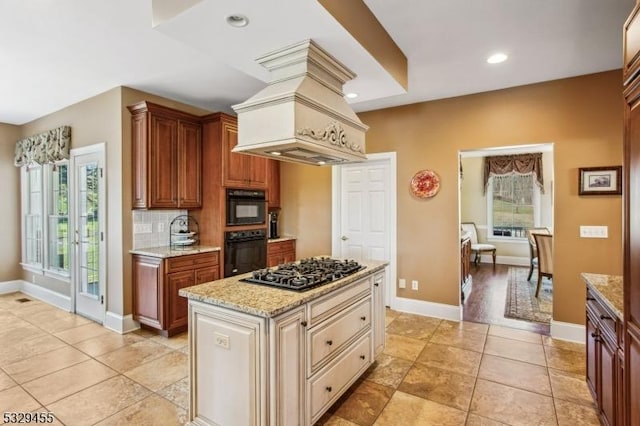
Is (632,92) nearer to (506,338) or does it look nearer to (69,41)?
(506,338)

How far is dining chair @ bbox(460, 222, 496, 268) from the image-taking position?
7586 millimetres

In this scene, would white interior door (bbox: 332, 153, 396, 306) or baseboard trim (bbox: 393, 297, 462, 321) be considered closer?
baseboard trim (bbox: 393, 297, 462, 321)

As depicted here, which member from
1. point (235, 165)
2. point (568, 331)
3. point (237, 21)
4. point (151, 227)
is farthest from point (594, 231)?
point (151, 227)

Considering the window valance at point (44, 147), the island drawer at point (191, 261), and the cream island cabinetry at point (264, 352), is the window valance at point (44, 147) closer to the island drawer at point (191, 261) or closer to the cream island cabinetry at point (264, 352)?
the island drawer at point (191, 261)

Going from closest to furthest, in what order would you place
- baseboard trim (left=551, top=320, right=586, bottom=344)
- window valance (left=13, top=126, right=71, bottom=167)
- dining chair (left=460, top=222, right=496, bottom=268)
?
baseboard trim (left=551, top=320, right=586, bottom=344) → window valance (left=13, top=126, right=71, bottom=167) → dining chair (left=460, top=222, right=496, bottom=268)

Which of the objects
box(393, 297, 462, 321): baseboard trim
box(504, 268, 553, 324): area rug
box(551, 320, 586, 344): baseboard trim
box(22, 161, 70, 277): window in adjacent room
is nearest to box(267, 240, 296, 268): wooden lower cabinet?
box(393, 297, 462, 321): baseboard trim

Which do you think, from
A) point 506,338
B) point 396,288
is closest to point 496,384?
point 506,338

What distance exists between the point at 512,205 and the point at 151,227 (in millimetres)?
7799

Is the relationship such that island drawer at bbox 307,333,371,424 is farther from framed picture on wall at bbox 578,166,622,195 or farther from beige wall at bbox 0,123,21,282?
beige wall at bbox 0,123,21,282

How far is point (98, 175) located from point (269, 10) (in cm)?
327

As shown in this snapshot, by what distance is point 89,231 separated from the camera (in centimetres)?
413

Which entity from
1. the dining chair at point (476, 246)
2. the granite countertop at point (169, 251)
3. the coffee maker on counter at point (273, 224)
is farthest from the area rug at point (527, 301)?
the granite countertop at point (169, 251)

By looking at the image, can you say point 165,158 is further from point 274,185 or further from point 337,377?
point 337,377

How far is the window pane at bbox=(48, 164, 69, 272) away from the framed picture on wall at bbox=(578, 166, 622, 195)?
21.2ft
